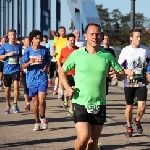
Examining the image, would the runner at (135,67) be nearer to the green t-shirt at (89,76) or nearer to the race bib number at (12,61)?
the green t-shirt at (89,76)

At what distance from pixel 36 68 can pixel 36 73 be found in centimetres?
11

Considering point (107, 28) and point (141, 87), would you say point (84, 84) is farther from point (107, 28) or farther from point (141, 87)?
point (107, 28)

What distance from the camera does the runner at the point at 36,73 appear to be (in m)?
11.7

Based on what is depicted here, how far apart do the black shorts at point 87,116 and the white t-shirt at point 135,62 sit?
3.52 metres

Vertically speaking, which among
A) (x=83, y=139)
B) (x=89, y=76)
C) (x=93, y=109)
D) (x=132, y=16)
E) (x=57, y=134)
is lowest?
(x=57, y=134)

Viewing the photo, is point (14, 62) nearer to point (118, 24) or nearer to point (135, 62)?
point (135, 62)

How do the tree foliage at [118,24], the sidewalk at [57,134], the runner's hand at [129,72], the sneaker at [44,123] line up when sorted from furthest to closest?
the tree foliage at [118,24] → the sneaker at [44,123] → the runner's hand at [129,72] → the sidewalk at [57,134]

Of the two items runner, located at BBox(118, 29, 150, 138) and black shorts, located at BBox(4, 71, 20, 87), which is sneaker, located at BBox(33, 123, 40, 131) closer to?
runner, located at BBox(118, 29, 150, 138)

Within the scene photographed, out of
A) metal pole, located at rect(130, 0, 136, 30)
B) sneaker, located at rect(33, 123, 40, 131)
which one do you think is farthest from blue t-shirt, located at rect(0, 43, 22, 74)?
metal pole, located at rect(130, 0, 136, 30)

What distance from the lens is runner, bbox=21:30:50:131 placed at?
460 inches

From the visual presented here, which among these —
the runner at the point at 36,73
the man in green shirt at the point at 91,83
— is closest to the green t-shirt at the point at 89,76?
the man in green shirt at the point at 91,83

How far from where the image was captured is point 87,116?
732 cm

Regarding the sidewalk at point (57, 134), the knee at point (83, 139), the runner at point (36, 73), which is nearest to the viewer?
the knee at point (83, 139)

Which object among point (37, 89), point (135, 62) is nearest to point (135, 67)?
point (135, 62)
